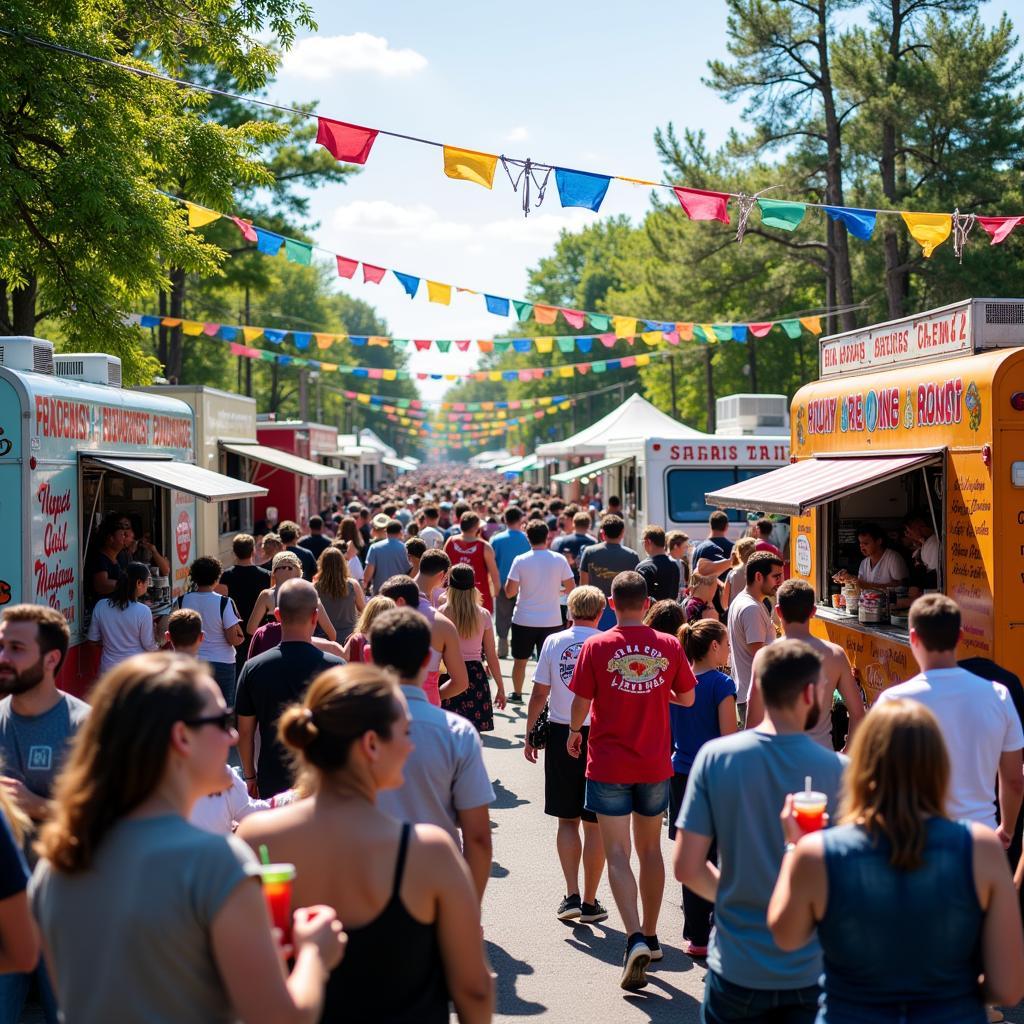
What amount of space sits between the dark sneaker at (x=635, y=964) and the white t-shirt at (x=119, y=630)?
4471mm

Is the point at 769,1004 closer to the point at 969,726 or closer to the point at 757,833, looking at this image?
the point at 757,833

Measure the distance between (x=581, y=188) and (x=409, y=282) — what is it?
18.8 ft

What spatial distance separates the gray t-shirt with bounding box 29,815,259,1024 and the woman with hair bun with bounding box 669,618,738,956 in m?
4.20

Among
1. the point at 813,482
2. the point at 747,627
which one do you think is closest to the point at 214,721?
the point at 747,627

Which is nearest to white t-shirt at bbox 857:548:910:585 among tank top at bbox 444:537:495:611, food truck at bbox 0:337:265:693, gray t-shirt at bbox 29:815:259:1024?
tank top at bbox 444:537:495:611

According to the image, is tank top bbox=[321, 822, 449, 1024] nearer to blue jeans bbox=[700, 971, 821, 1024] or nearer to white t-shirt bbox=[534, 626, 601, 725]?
blue jeans bbox=[700, 971, 821, 1024]

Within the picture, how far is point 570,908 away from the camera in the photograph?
6.88 meters

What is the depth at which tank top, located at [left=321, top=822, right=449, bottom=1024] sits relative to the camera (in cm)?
288

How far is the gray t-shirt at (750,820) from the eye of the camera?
11.7 feet

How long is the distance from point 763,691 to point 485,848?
3.85 ft

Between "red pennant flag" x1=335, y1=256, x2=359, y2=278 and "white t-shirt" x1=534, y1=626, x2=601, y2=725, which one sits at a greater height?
"red pennant flag" x1=335, y1=256, x2=359, y2=278

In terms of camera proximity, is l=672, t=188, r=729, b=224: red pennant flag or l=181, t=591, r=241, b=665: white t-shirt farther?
l=672, t=188, r=729, b=224: red pennant flag

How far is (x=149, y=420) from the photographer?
11836mm

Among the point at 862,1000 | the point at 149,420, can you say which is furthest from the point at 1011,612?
the point at 149,420
